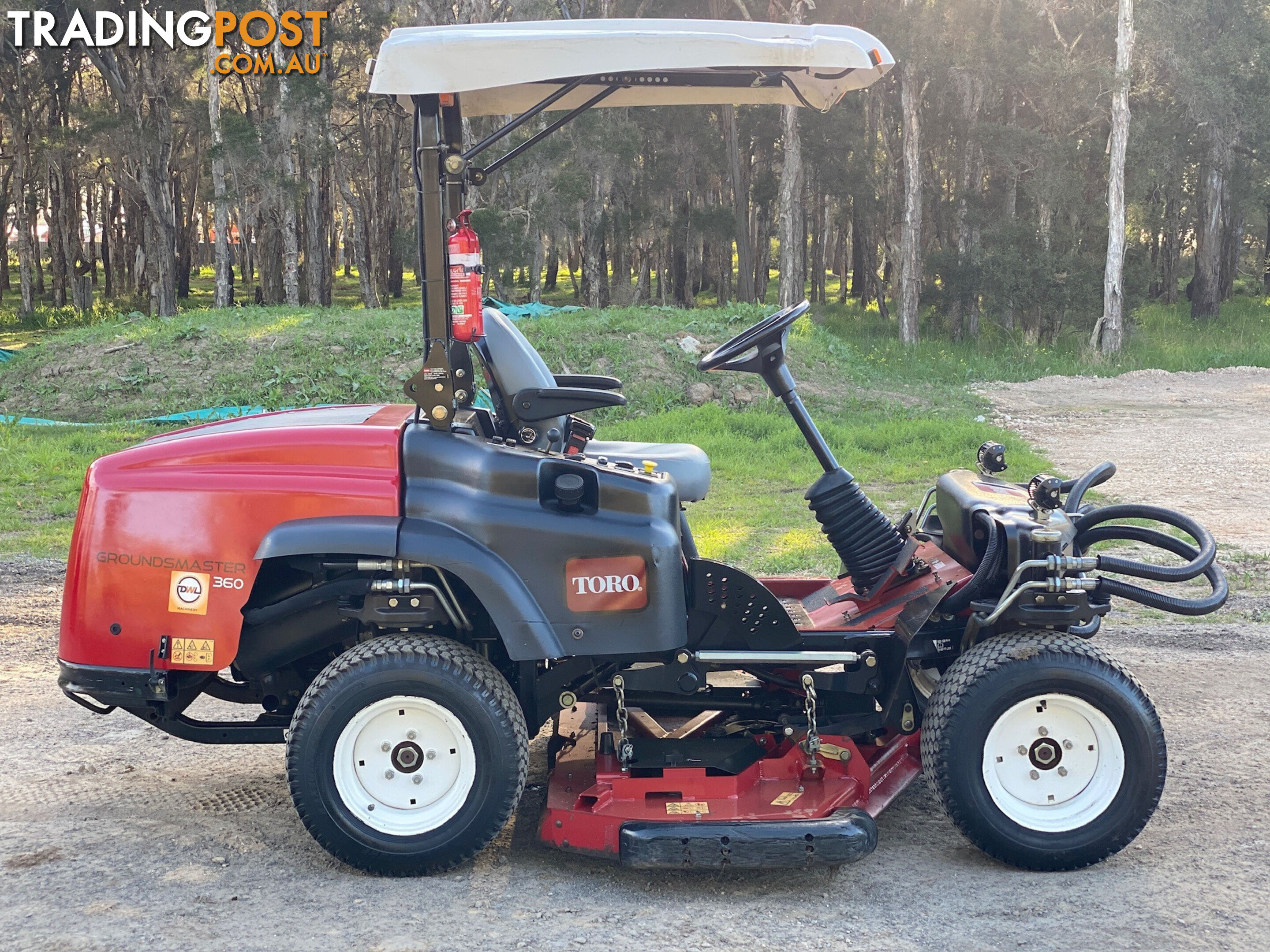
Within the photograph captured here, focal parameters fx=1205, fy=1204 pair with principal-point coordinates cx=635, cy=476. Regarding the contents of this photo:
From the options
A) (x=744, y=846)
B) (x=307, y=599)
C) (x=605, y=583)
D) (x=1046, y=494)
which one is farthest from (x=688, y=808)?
(x=1046, y=494)

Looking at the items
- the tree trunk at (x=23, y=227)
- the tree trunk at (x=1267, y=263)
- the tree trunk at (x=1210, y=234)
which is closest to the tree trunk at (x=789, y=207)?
the tree trunk at (x=1210, y=234)

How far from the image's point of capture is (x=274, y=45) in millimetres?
27359

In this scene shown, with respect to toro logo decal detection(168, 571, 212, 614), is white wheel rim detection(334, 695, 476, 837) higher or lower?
lower

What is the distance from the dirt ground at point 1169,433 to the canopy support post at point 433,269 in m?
6.57

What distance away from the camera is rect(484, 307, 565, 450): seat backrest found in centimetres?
437

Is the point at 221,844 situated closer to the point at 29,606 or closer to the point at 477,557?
the point at 477,557

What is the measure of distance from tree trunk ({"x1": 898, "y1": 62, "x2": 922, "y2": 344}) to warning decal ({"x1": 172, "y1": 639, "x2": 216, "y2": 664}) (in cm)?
2416

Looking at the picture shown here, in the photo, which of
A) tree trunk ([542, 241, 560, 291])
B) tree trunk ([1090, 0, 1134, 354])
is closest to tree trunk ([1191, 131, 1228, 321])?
tree trunk ([1090, 0, 1134, 354])

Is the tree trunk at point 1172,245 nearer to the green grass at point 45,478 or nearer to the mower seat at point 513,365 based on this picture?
the green grass at point 45,478

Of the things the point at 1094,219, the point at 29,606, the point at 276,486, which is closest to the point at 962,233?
the point at 1094,219

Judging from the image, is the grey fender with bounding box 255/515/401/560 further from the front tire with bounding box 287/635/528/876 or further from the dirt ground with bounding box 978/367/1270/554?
the dirt ground with bounding box 978/367/1270/554

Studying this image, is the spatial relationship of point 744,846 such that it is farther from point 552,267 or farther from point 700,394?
point 552,267

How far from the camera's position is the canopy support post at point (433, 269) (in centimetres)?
396

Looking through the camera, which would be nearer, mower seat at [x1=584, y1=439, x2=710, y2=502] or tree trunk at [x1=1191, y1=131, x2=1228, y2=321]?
mower seat at [x1=584, y1=439, x2=710, y2=502]
